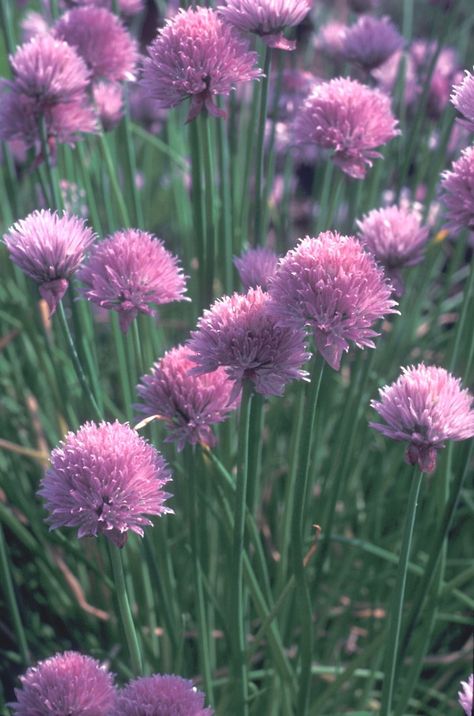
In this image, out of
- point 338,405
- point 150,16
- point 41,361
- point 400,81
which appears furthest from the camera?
point 150,16

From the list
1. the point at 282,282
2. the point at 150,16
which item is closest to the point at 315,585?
the point at 282,282

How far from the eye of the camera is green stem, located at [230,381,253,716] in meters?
0.84

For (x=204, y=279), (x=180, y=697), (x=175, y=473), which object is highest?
(x=204, y=279)

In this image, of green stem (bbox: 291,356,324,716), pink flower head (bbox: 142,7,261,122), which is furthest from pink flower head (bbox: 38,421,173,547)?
pink flower head (bbox: 142,7,261,122)

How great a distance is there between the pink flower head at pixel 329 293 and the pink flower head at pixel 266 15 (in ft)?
1.01

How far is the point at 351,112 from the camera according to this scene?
3.50 ft

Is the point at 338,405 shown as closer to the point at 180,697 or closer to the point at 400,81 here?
the point at 400,81

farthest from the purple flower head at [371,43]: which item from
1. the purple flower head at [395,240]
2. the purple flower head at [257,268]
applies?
the purple flower head at [257,268]

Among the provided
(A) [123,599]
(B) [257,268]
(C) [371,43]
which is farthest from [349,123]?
(A) [123,599]

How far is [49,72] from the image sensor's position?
1.10 meters

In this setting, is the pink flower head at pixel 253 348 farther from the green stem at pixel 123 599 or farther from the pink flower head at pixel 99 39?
the pink flower head at pixel 99 39

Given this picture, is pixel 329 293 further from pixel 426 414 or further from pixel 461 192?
pixel 461 192

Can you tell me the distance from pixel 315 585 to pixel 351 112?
567mm

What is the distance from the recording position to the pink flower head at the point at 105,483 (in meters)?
0.78
